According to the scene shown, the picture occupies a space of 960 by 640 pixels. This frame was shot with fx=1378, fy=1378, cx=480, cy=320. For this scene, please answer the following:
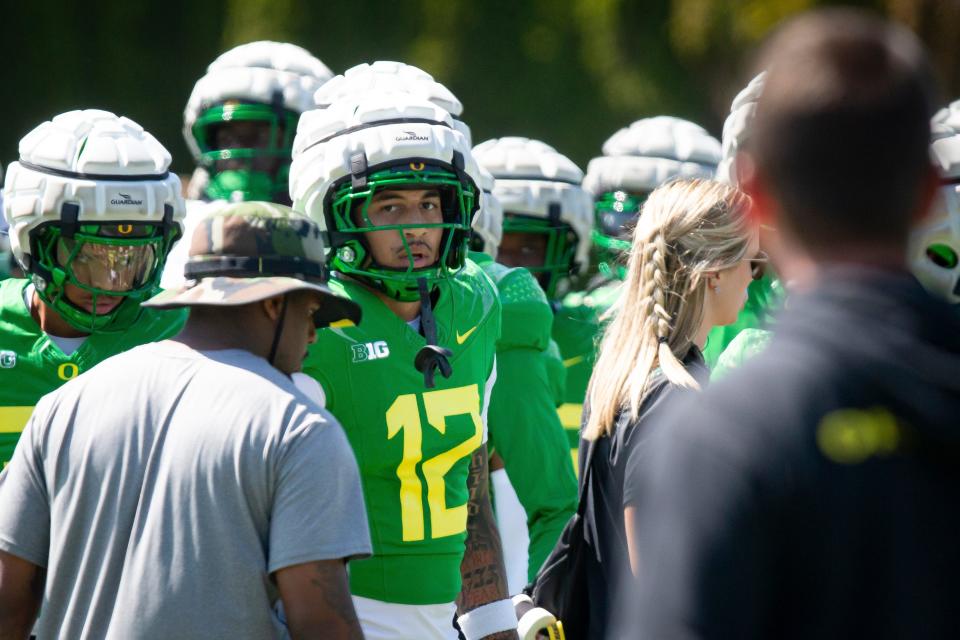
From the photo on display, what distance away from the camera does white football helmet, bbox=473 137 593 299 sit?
21.0 ft

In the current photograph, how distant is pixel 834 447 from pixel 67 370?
2.77m

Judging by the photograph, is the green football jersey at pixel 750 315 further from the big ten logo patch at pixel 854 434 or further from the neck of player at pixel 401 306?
the big ten logo patch at pixel 854 434

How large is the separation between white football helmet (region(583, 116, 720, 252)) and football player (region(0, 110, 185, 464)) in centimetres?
349

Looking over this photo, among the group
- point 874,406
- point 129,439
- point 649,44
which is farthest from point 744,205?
point 649,44

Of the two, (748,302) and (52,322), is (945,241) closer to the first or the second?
(748,302)

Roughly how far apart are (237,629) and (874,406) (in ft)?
4.29

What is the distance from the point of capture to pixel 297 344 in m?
2.61

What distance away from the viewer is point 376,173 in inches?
145

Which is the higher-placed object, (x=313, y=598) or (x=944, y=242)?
(x=944, y=242)

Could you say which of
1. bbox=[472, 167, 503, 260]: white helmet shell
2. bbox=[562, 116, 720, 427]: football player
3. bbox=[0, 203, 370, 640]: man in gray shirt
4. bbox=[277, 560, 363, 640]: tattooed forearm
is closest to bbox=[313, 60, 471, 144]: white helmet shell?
bbox=[472, 167, 503, 260]: white helmet shell

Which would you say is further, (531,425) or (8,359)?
(531,425)

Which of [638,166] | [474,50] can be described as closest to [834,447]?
[638,166]

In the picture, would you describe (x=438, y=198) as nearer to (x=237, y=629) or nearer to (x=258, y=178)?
(x=237, y=629)

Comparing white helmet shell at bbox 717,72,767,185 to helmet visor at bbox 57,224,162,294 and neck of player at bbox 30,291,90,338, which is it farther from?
neck of player at bbox 30,291,90,338
